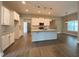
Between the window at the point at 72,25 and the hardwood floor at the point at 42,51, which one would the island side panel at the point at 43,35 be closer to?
the hardwood floor at the point at 42,51

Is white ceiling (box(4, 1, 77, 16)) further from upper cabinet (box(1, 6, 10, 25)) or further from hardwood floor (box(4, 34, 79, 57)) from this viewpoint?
hardwood floor (box(4, 34, 79, 57))

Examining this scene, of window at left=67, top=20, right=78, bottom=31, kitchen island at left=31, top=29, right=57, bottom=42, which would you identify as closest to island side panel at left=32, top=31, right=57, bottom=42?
kitchen island at left=31, top=29, right=57, bottom=42

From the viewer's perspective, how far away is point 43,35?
28.7 ft

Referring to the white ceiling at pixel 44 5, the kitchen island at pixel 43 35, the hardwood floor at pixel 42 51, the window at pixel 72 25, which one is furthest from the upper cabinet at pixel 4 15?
the window at pixel 72 25

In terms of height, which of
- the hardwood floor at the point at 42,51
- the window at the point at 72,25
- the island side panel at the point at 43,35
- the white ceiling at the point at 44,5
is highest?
the white ceiling at the point at 44,5

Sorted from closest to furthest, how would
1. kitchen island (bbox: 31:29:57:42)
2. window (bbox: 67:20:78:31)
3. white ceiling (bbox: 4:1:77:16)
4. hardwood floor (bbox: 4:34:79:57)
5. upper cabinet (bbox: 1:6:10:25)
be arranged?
hardwood floor (bbox: 4:34:79:57) → upper cabinet (bbox: 1:6:10:25) → white ceiling (bbox: 4:1:77:16) → kitchen island (bbox: 31:29:57:42) → window (bbox: 67:20:78:31)

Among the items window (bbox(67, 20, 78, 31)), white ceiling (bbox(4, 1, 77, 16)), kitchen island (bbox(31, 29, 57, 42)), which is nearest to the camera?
white ceiling (bbox(4, 1, 77, 16))

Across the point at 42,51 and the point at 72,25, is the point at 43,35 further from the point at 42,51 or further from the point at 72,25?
the point at 72,25

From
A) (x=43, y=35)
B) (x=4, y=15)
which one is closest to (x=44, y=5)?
(x=43, y=35)

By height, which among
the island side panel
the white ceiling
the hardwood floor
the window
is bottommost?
the hardwood floor

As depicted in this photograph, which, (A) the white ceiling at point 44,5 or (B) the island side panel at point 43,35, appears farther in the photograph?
(B) the island side panel at point 43,35

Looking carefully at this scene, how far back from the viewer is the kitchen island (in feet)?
27.2

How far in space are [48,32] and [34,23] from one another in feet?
11.1

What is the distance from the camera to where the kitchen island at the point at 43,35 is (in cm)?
830
